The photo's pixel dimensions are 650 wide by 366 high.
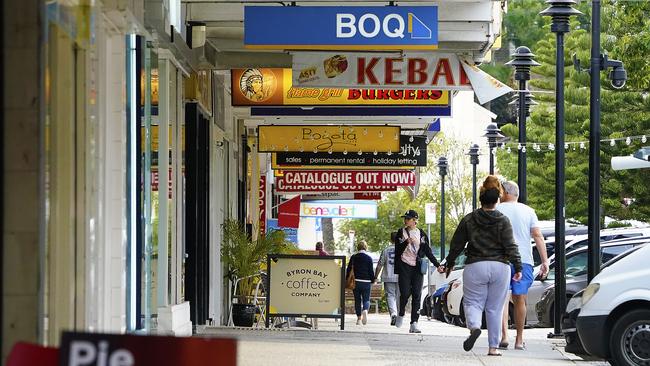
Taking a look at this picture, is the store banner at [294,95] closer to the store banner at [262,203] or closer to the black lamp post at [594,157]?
the black lamp post at [594,157]

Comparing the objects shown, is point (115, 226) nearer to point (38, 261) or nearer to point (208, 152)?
point (38, 261)

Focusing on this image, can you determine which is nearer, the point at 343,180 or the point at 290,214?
the point at 343,180

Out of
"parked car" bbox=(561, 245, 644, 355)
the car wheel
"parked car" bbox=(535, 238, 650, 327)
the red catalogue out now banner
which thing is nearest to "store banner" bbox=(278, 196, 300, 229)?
the red catalogue out now banner

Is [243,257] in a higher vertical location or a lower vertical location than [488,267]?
lower

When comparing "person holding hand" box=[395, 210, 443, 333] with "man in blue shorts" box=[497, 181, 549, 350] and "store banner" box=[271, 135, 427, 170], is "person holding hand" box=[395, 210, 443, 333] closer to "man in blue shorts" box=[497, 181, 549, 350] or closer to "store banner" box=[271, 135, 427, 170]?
"man in blue shorts" box=[497, 181, 549, 350]

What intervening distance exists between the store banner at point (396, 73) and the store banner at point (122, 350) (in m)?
10.7

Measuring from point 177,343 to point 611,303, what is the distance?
24.7 ft

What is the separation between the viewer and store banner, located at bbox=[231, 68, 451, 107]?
63.5 ft

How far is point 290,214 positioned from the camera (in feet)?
137

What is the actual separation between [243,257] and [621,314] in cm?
855

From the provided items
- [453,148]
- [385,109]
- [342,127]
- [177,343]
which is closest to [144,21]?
[177,343]

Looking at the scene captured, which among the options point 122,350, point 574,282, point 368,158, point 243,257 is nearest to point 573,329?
point 574,282

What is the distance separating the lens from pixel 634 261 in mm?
12000

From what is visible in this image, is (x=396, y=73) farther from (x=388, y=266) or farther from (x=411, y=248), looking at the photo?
(x=388, y=266)
